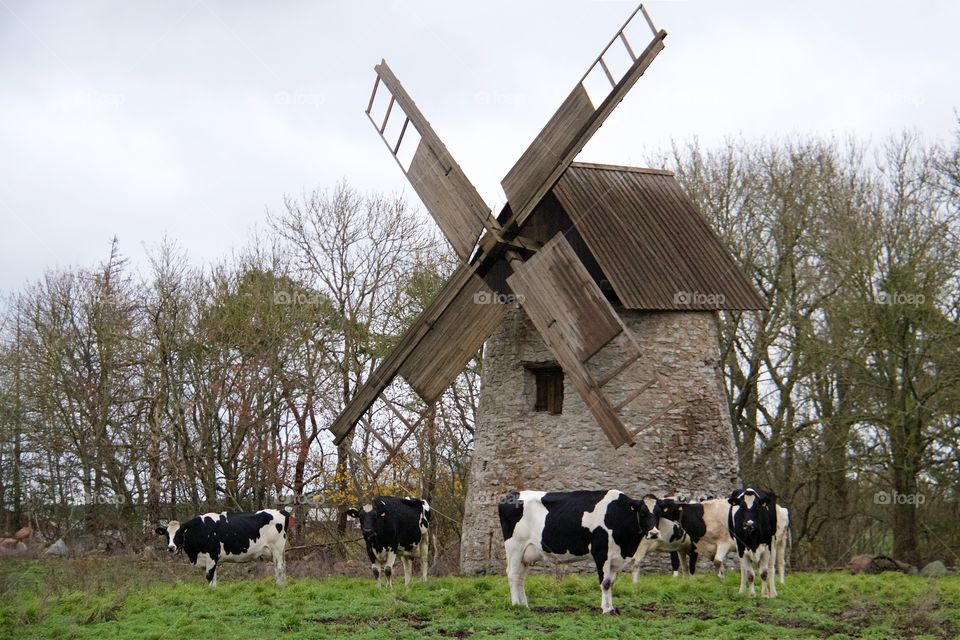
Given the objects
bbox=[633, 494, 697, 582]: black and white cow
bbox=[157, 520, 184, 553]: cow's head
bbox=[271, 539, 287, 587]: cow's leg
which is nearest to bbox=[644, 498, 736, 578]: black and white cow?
bbox=[633, 494, 697, 582]: black and white cow

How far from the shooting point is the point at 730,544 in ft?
55.4

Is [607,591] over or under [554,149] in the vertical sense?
under

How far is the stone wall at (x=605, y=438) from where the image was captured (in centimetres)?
1848

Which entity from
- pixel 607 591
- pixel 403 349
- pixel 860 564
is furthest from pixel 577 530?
pixel 860 564

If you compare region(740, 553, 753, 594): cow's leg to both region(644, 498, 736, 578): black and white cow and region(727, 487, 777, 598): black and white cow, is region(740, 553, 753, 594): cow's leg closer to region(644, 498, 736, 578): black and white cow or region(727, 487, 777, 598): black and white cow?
region(727, 487, 777, 598): black and white cow

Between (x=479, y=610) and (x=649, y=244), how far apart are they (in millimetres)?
8583

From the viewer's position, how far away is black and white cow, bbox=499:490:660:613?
43.8ft

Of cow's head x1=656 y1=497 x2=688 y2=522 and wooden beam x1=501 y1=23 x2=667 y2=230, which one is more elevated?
wooden beam x1=501 y1=23 x2=667 y2=230

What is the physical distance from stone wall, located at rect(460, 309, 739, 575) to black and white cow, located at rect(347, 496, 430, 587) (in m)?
2.50

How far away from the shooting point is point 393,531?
1669cm

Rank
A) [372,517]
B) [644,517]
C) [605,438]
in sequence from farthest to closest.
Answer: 1. [605,438]
2. [372,517]
3. [644,517]

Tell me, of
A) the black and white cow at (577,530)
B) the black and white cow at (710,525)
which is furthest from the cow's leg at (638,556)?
the black and white cow at (577,530)

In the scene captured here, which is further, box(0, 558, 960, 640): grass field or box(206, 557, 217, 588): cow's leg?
box(206, 557, 217, 588): cow's leg

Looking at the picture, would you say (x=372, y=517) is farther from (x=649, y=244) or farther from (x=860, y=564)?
(x=860, y=564)
